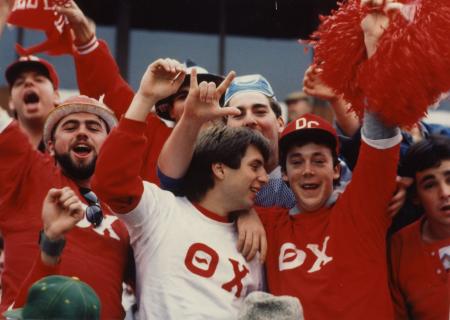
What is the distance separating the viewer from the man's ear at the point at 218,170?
2.88 meters

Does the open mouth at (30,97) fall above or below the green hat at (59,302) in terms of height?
above

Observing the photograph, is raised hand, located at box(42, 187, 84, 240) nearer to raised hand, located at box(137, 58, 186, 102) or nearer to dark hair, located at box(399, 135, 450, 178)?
raised hand, located at box(137, 58, 186, 102)

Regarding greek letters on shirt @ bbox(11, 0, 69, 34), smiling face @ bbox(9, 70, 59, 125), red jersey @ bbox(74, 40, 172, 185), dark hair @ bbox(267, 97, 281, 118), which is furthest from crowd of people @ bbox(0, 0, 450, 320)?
smiling face @ bbox(9, 70, 59, 125)

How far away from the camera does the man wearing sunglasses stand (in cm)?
284

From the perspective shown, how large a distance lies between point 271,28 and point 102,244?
545cm

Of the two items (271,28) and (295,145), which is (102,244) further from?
(271,28)

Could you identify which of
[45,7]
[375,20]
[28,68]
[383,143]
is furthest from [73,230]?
[28,68]

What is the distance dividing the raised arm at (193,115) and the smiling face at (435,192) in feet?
2.33

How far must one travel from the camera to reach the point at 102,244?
291 centimetres

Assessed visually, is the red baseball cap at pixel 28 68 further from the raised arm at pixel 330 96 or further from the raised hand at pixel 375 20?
the raised hand at pixel 375 20

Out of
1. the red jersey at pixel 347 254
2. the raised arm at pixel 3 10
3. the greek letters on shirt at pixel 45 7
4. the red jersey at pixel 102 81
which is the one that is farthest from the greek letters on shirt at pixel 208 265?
the greek letters on shirt at pixel 45 7

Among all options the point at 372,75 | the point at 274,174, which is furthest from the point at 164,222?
the point at 372,75

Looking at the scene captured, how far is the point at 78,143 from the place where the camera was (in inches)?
125

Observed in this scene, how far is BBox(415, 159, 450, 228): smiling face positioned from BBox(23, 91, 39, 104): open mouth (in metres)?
2.01
